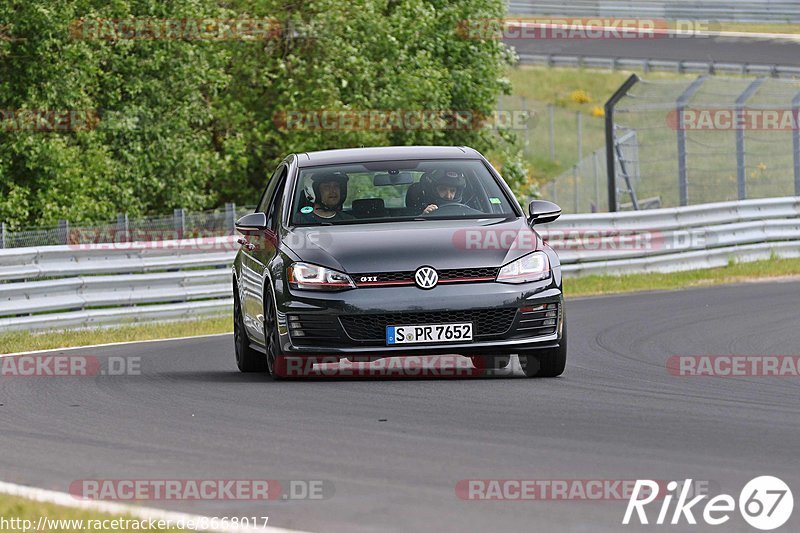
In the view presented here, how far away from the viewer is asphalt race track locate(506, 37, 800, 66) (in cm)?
5278

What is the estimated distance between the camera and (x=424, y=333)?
1071 cm

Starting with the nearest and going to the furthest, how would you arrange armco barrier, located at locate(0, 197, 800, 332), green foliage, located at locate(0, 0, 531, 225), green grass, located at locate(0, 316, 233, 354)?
green grass, located at locate(0, 316, 233, 354) → armco barrier, located at locate(0, 197, 800, 332) → green foliage, located at locate(0, 0, 531, 225)

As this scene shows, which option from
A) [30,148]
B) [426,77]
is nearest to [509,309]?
[30,148]

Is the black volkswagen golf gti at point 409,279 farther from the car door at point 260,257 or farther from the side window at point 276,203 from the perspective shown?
the side window at point 276,203

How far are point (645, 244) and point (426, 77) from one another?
9.51 meters

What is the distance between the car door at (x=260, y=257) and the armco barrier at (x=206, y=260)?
18.2ft

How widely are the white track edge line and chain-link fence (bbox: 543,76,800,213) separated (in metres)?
18.9

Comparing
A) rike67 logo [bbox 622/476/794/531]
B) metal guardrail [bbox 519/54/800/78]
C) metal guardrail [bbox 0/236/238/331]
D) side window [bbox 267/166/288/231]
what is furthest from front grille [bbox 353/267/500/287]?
metal guardrail [bbox 519/54/800/78]

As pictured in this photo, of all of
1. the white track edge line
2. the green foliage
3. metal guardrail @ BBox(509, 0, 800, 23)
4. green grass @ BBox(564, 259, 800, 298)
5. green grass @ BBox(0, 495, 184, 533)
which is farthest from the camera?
metal guardrail @ BBox(509, 0, 800, 23)

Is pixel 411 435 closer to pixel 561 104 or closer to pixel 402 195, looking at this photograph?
pixel 402 195

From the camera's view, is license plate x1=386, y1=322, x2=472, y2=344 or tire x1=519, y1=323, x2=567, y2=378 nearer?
license plate x1=386, y1=322, x2=472, y2=344

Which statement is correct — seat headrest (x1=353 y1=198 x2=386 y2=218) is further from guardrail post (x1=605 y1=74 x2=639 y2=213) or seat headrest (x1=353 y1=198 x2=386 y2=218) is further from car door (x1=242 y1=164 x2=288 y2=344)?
guardrail post (x1=605 y1=74 x2=639 y2=213)

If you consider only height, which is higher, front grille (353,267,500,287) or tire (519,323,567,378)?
front grille (353,267,500,287)

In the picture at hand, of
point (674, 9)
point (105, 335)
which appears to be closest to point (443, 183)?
point (105, 335)
